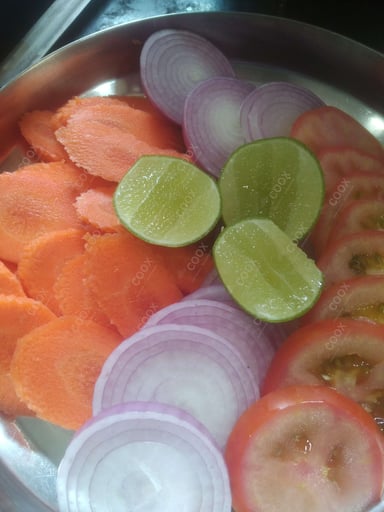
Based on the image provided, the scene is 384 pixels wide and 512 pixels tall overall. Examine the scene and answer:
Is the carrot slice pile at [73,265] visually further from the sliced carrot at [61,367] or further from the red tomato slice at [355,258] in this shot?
the red tomato slice at [355,258]

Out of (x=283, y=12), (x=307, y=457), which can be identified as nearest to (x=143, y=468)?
(x=307, y=457)

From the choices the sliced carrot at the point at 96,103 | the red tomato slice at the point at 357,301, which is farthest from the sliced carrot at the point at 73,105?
the red tomato slice at the point at 357,301

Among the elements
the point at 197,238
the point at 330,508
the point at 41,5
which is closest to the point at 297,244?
the point at 197,238

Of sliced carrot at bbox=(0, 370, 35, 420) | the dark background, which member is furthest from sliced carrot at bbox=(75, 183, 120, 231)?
the dark background

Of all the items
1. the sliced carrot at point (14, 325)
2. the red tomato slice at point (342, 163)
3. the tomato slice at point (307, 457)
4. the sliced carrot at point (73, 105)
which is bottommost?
the tomato slice at point (307, 457)

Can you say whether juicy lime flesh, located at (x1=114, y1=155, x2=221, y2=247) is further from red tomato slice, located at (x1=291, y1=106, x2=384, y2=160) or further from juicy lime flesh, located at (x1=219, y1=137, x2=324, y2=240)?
red tomato slice, located at (x1=291, y1=106, x2=384, y2=160)

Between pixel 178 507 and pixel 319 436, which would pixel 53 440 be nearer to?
pixel 178 507
